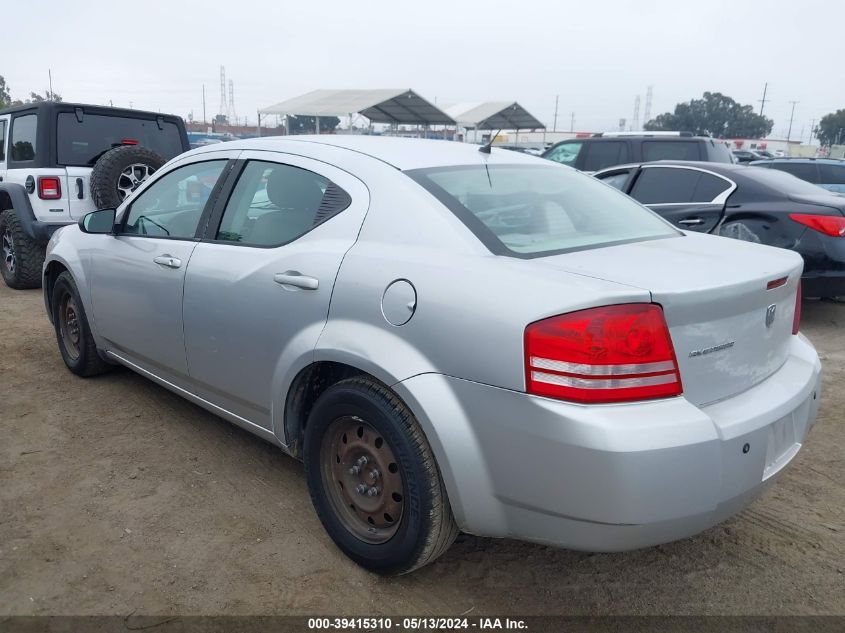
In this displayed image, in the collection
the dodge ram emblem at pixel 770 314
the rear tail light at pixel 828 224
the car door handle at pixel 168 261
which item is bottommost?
the car door handle at pixel 168 261

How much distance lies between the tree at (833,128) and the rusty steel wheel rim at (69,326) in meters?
95.7

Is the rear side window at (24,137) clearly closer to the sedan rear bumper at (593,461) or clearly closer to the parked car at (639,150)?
the parked car at (639,150)

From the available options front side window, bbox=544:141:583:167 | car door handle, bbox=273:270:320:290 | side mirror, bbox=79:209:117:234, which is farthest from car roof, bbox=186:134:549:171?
front side window, bbox=544:141:583:167

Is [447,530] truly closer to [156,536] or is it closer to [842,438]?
[156,536]

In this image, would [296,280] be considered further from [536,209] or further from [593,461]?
[593,461]

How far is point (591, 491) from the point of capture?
6.38 ft

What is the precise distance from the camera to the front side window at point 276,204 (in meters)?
2.81

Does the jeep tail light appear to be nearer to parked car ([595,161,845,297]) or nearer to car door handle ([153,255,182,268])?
car door handle ([153,255,182,268])

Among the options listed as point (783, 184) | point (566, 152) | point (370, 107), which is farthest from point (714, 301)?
point (370, 107)

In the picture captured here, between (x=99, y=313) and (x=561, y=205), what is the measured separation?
275 centimetres

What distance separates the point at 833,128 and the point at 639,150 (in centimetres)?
9357

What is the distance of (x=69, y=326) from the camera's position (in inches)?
183

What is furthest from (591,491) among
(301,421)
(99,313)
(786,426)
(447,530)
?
(99,313)

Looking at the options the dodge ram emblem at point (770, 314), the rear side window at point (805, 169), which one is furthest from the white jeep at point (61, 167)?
the rear side window at point (805, 169)
